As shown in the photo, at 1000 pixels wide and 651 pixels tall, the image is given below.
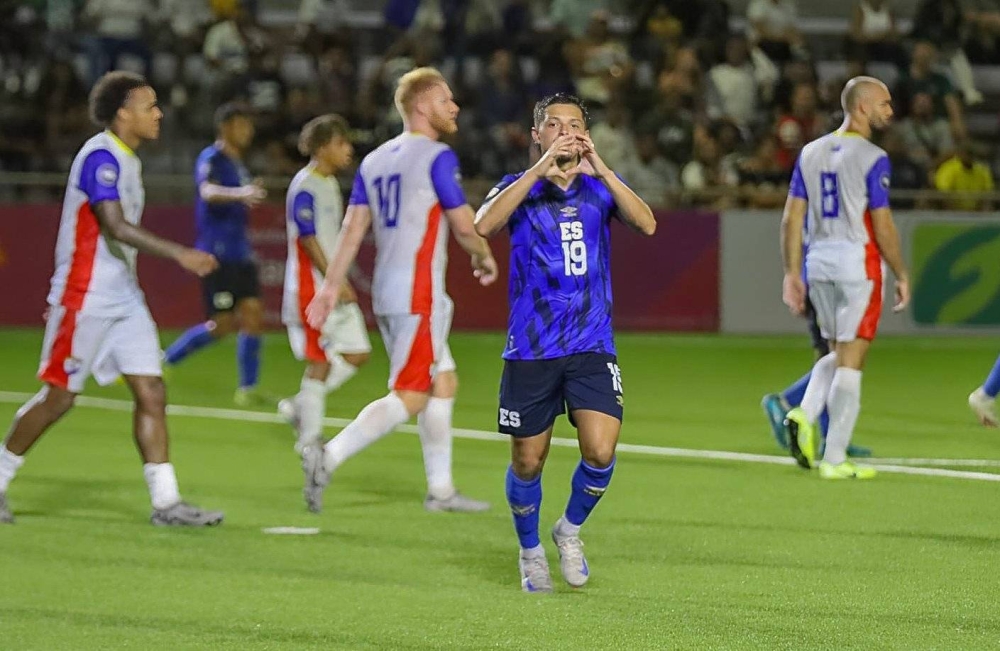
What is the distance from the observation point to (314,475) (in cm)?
911

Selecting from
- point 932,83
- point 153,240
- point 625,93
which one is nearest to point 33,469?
point 153,240

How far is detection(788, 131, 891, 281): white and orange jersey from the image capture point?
10266 millimetres

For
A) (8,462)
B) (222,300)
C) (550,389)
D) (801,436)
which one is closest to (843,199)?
(801,436)

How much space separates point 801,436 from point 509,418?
3717 mm

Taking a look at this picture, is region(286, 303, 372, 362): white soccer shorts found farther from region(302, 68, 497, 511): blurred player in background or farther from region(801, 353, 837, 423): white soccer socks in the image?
region(801, 353, 837, 423): white soccer socks

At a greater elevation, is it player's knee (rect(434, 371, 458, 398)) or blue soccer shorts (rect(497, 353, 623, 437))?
blue soccer shorts (rect(497, 353, 623, 437))

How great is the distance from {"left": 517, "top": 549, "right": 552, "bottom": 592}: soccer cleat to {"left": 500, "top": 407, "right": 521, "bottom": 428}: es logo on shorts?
1.74 ft

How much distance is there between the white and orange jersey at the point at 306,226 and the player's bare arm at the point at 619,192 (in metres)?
4.40

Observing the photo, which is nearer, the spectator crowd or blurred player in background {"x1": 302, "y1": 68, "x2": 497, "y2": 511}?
blurred player in background {"x1": 302, "y1": 68, "x2": 497, "y2": 511}

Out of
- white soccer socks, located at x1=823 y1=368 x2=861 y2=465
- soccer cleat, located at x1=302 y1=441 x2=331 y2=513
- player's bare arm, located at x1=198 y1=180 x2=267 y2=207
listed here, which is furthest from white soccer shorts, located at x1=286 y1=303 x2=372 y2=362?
white soccer socks, located at x1=823 y1=368 x2=861 y2=465

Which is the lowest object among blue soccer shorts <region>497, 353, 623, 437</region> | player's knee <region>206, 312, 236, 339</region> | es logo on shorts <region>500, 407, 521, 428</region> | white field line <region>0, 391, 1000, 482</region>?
white field line <region>0, 391, 1000, 482</region>

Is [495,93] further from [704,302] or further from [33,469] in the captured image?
[33,469]

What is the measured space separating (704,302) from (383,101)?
4.92 m

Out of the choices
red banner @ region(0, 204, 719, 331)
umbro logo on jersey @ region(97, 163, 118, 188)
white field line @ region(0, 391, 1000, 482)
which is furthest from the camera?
red banner @ region(0, 204, 719, 331)
